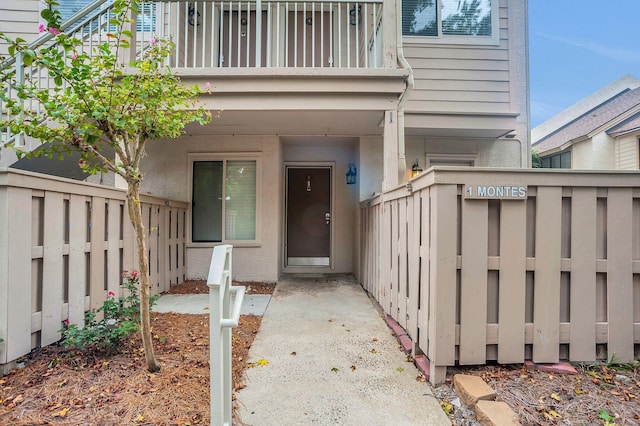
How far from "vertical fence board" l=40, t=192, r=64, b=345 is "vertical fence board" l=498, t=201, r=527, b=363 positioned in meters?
3.18

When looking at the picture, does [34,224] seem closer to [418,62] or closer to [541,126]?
[418,62]

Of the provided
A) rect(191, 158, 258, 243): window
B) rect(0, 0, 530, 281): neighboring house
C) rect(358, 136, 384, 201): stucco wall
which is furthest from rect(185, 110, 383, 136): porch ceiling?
rect(191, 158, 258, 243): window

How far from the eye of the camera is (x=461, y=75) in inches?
203

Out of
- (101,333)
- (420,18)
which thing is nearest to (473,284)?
(101,333)

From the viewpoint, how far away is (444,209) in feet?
6.82

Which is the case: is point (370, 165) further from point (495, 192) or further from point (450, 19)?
point (495, 192)

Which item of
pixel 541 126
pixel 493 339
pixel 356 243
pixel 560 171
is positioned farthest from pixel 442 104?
pixel 541 126

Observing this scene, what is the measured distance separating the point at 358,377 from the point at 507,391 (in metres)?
0.90

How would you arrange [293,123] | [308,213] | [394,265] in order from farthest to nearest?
[308,213]
[293,123]
[394,265]

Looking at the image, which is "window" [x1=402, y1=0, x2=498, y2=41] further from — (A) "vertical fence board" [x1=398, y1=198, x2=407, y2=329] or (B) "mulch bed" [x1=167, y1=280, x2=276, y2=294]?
(B) "mulch bed" [x1=167, y1=280, x2=276, y2=294]

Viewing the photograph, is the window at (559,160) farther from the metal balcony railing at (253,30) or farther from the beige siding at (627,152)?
the metal balcony railing at (253,30)

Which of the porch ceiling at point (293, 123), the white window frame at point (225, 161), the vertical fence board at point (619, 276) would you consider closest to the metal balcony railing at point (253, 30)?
the porch ceiling at point (293, 123)

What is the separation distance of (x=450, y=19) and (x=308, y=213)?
4184 mm

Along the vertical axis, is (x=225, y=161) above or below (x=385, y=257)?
above
